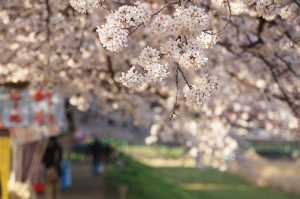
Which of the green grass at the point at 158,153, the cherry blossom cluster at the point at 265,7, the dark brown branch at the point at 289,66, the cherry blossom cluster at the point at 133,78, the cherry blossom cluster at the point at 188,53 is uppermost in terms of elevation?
the cherry blossom cluster at the point at 265,7

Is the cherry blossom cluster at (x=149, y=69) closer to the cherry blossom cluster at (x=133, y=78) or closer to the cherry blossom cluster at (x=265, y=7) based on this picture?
the cherry blossom cluster at (x=133, y=78)

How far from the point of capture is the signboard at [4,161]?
8273 mm

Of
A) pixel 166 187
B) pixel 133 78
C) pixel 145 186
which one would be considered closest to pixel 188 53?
pixel 133 78

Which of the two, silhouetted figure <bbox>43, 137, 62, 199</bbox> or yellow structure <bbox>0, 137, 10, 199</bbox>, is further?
silhouetted figure <bbox>43, 137, 62, 199</bbox>

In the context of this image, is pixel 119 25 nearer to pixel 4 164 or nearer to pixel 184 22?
pixel 184 22

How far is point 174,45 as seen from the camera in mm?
3426

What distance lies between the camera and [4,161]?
8344mm

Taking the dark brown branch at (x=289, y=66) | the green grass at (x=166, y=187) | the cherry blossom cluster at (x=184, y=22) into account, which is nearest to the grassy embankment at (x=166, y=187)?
the green grass at (x=166, y=187)

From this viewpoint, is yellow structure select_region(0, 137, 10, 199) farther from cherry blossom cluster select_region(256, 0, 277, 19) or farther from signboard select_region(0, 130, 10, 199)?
cherry blossom cluster select_region(256, 0, 277, 19)

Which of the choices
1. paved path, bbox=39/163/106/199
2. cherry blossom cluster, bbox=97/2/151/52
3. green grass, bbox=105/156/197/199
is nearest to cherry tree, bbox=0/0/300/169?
cherry blossom cluster, bbox=97/2/151/52

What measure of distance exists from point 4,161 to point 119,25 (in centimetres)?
586

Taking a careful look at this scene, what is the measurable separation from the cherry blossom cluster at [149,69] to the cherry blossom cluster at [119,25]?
186 millimetres

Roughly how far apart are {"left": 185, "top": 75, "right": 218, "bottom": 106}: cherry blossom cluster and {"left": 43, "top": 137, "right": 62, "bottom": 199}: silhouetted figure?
327 inches

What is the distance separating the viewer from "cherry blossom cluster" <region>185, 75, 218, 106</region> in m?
3.44
